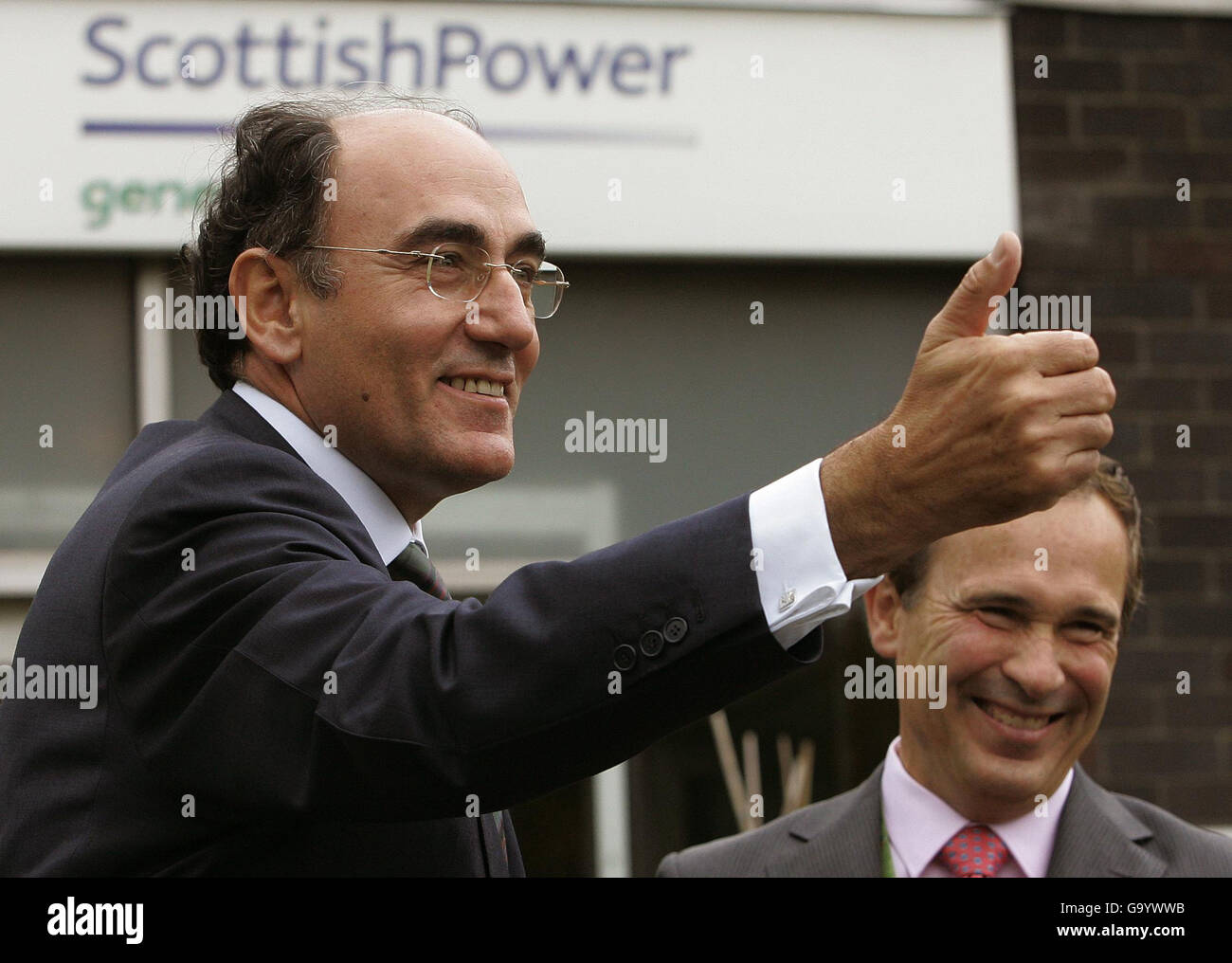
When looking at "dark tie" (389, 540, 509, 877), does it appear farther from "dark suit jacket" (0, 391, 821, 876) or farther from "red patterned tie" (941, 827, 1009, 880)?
"red patterned tie" (941, 827, 1009, 880)

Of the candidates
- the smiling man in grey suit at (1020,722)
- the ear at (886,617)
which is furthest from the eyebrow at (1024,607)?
the ear at (886,617)

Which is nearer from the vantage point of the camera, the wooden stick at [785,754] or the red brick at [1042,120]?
the wooden stick at [785,754]

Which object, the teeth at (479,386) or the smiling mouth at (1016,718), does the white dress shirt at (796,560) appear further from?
the smiling mouth at (1016,718)

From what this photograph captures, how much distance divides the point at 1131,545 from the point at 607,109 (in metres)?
3.90

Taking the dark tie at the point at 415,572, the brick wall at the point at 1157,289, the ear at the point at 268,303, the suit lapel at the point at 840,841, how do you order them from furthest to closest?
the brick wall at the point at 1157,289 → the suit lapel at the point at 840,841 → the ear at the point at 268,303 → the dark tie at the point at 415,572

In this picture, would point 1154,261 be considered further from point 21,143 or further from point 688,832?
point 21,143

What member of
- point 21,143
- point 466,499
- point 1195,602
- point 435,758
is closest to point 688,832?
point 466,499

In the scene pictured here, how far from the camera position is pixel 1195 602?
664 cm

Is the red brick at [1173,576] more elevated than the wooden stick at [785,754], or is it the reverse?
the red brick at [1173,576]

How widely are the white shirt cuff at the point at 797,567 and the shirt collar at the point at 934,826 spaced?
1.60 meters

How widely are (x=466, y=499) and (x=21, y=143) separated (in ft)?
7.21

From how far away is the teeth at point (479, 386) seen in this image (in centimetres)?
236

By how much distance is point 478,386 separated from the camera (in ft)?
7.76

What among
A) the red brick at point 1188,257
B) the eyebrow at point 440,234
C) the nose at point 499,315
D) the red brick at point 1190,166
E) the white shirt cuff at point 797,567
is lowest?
the white shirt cuff at point 797,567
